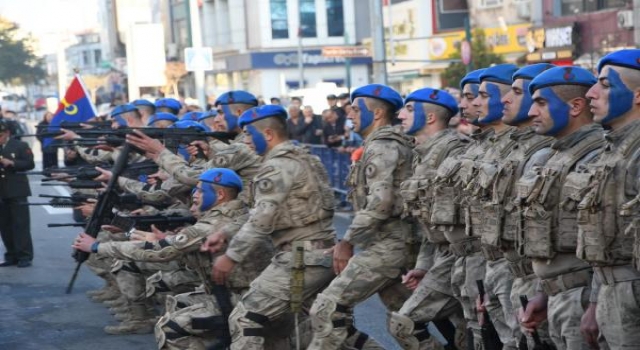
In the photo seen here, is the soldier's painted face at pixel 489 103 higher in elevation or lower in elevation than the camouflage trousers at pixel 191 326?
higher

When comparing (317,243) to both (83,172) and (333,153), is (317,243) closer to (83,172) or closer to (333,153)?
(83,172)

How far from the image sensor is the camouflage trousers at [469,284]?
7.48 metres

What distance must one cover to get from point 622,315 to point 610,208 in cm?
46

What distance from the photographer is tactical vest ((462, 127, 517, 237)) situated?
22.3 feet

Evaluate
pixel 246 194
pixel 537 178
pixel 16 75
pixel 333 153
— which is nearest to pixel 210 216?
pixel 246 194

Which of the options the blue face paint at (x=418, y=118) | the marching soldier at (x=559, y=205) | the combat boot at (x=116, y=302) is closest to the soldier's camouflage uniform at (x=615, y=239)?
the marching soldier at (x=559, y=205)

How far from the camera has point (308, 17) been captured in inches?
2375

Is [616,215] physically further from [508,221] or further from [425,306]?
[425,306]

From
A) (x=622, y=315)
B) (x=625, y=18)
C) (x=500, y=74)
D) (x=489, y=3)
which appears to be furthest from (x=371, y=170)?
(x=489, y=3)

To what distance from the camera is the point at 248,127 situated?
29.3ft

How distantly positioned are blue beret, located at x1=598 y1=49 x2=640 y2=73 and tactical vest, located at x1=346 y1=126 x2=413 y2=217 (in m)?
2.61

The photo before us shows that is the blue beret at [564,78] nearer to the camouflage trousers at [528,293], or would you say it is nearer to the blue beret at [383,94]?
the camouflage trousers at [528,293]

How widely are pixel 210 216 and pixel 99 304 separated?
15.2 feet

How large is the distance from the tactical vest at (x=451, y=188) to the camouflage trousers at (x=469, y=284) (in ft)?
0.80
